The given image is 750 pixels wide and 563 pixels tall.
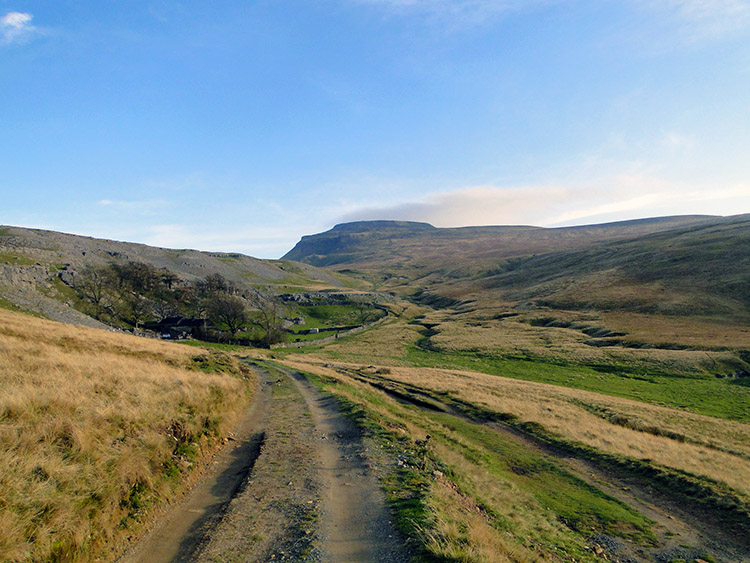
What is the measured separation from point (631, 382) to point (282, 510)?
1916 inches

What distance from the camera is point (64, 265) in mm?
88625

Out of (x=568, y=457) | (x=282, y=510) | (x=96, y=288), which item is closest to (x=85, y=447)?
(x=282, y=510)

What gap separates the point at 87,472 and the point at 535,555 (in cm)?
1042

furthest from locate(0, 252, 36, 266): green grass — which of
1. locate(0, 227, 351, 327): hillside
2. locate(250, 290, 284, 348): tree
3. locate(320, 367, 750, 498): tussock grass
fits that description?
locate(320, 367, 750, 498): tussock grass

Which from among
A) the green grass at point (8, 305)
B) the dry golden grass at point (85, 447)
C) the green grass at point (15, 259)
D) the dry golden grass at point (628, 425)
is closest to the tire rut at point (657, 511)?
the dry golden grass at point (628, 425)

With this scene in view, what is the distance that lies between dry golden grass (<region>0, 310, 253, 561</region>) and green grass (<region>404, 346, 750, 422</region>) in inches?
1622

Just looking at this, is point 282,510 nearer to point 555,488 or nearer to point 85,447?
point 85,447

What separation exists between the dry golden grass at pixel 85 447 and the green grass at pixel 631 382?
41193 mm

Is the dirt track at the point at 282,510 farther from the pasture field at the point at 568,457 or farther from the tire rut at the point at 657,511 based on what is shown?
the tire rut at the point at 657,511

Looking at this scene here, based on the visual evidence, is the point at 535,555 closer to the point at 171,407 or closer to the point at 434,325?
the point at 171,407

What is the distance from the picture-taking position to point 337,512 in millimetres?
9234

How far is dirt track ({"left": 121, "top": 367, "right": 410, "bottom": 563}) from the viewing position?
7578 millimetres

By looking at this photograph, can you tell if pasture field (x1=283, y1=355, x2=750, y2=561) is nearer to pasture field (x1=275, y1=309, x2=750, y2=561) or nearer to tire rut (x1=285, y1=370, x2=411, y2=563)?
pasture field (x1=275, y1=309, x2=750, y2=561)

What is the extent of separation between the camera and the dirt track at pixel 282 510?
7.58 m
